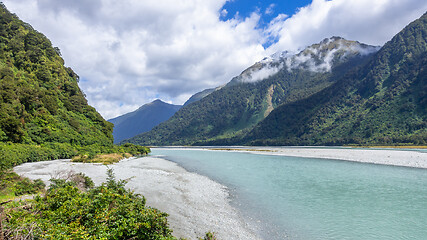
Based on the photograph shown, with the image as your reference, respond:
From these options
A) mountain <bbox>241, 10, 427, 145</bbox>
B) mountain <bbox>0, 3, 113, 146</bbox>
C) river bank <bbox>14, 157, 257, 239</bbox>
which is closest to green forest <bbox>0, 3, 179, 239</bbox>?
mountain <bbox>0, 3, 113, 146</bbox>

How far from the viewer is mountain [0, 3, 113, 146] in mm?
42953

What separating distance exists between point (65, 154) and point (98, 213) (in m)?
49.3

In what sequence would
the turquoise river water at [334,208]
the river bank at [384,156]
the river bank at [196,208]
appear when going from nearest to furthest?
the river bank at [196,208] < the turquoise river water at [334,208] < the river bank at [384,156]

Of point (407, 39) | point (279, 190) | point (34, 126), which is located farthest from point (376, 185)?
point (407, 39)

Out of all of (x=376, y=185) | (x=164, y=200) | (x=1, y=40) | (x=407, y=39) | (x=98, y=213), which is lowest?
(x=376, y=185)

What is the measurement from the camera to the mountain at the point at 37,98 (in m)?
43.0

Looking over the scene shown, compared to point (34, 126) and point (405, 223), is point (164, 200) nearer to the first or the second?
point (405, 223)

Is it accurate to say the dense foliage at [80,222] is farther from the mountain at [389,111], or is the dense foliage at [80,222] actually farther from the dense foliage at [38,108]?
the mountain at [389,111]

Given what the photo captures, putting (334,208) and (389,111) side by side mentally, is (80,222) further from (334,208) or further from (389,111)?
(389,111)

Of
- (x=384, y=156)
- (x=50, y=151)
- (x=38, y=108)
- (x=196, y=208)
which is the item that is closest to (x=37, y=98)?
(x=38, y=108)

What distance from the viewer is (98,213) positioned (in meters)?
8.96

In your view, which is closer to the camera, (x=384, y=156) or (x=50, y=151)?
(x=50, y=151)

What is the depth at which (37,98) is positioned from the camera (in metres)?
52.7

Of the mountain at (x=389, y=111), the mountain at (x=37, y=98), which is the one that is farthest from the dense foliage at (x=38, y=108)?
the mountain at (x=389, y=111)
